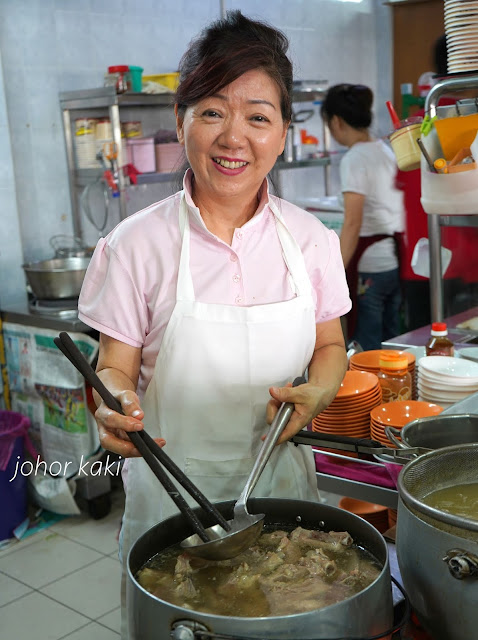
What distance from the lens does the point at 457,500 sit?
3.92 feet

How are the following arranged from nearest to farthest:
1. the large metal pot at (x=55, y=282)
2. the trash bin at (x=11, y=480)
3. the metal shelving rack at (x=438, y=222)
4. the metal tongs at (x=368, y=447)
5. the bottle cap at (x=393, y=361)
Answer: the metal tongs at (x=368, y=447) < the bottle cap at (x=393, y=361) < the metal shelving rack at (x=438, y=222) < the trash bin at (x=11, y=480) < the large metal pot at (x=55, y=282)

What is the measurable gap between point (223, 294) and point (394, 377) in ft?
2.39

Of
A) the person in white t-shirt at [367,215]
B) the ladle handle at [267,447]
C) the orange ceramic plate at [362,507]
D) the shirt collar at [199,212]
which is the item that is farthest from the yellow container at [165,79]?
the ladle handle at [267,447]

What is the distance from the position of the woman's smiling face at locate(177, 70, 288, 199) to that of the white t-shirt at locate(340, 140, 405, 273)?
2768 mm

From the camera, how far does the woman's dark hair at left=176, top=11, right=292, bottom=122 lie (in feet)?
5.03

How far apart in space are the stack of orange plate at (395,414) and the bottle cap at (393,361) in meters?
0.19

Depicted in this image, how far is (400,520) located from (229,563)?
11.4 inches

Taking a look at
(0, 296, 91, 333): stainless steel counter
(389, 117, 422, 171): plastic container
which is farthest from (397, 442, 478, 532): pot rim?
(0, 296, 91, 333): stainless steel counter

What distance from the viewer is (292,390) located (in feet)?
4.83

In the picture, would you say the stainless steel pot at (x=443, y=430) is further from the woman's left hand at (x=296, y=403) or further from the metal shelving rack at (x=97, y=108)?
the metal shelving rack at (x=97, y=108)

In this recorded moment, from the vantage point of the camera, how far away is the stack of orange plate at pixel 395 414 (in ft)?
6.08

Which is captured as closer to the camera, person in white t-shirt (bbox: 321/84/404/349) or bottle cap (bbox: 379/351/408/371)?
bottle cap (bbox: 379/351/408/371)

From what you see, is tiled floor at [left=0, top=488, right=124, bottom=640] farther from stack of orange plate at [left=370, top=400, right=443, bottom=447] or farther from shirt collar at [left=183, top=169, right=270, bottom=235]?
shirt collar at [left=183, top=169, right=270, bottom=235]

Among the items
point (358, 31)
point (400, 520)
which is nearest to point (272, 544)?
point (400, 520)
